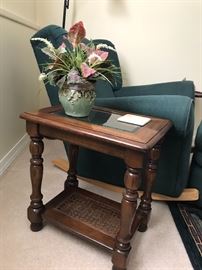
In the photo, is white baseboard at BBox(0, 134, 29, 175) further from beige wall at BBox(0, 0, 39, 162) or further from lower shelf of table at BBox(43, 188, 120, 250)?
lower shelf of table at BBox(43, 188, 120, 250)

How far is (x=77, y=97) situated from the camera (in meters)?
1.04

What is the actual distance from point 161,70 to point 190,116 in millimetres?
1275

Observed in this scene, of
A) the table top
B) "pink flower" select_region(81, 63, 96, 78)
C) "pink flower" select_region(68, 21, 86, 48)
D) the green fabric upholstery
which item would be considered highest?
"pink flower" select_region(68, 21, 86, 48)

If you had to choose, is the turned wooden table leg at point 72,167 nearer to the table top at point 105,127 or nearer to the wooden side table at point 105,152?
the wooden side table at point 105,152

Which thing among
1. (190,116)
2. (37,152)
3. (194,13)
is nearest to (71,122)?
(37,152)

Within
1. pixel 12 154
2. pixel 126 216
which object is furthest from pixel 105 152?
pixel 12 154

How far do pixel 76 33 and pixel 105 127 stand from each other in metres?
0.40

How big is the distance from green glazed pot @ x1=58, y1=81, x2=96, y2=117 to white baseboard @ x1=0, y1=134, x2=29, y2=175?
865 millimetres

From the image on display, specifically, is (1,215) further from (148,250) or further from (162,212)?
(162,212)

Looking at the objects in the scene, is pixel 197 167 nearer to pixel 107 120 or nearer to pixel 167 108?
pixel 167 108

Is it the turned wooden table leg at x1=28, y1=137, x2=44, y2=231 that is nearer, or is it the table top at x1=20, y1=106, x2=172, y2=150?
the table top at x1=20, y1=106, x2=172, y2=150

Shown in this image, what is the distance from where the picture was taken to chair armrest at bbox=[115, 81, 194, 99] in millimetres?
1909

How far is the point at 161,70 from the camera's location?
93.7 inches

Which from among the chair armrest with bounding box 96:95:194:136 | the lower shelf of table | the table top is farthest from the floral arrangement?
the lower shelf of table
